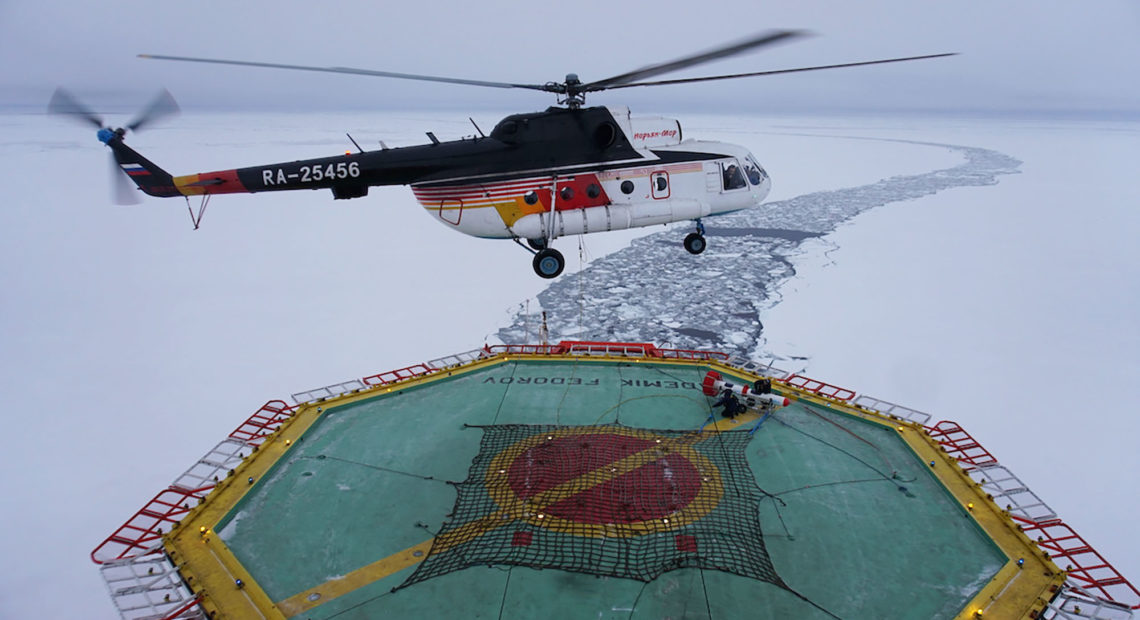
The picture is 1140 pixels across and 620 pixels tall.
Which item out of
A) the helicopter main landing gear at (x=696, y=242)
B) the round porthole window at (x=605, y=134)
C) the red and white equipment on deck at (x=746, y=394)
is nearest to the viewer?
the round porthole window at (x=605, y=134)

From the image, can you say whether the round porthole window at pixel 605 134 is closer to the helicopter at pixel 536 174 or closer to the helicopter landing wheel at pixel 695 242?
the helicopter at pixel 536 174

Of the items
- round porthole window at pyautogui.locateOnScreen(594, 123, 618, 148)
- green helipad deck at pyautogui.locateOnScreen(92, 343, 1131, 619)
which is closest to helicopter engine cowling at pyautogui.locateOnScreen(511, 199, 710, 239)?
round porthole window at pyautogui.locateOnScreen(594, 123, 618, 148)

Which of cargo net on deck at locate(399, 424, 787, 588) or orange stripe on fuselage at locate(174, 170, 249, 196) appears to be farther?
orange stripe on fuselage at locate(174, 170, 249, 196)

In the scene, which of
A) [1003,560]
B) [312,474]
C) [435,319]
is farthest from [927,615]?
[435,319]

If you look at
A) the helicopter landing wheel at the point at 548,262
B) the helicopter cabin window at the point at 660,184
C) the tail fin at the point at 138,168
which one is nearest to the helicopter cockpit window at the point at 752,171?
the helicopter cabin window at the point at 660,184

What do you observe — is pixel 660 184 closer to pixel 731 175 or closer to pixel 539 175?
pixel 731 175

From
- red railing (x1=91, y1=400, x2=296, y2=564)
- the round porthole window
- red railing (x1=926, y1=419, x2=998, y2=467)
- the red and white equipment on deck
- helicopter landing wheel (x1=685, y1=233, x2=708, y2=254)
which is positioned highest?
the round porthole window

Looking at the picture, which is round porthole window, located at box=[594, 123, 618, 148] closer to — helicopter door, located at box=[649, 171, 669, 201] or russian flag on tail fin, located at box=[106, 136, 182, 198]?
helicopter door, located at box=[649, 171, 669, 201]

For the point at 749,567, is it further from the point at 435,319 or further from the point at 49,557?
the point at 435,319
